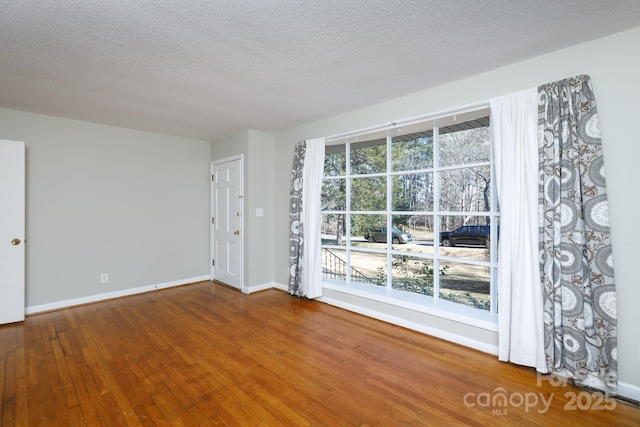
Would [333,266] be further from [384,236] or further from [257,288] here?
[257,288]

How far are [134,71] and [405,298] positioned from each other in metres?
3.40

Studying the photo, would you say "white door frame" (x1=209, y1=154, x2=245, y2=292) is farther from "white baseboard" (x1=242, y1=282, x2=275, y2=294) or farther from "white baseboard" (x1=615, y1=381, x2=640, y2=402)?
"white baseboard" (x1=615, y1=381, x2=640, y2=402)

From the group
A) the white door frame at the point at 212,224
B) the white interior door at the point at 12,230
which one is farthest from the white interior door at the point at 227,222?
the white interior door at the point at 12,230

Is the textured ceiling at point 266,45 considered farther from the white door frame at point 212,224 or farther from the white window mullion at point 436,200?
the white door frame at point 212,224

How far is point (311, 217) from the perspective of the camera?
3887 millimetres

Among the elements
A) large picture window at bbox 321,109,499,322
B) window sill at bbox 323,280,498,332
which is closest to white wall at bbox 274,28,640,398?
large picture window at bbox 321,109,499,322

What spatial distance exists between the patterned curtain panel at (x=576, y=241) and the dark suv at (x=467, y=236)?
0.59 metres

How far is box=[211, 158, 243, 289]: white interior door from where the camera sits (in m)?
4.52

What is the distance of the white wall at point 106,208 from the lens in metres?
3.53

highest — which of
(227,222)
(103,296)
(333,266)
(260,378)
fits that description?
(227,222)

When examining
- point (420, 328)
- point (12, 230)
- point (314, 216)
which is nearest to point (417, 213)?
point (420, 328)

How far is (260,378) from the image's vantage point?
2.19m

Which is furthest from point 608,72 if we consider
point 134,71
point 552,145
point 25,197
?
point 25,197

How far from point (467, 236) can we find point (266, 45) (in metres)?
2.48
